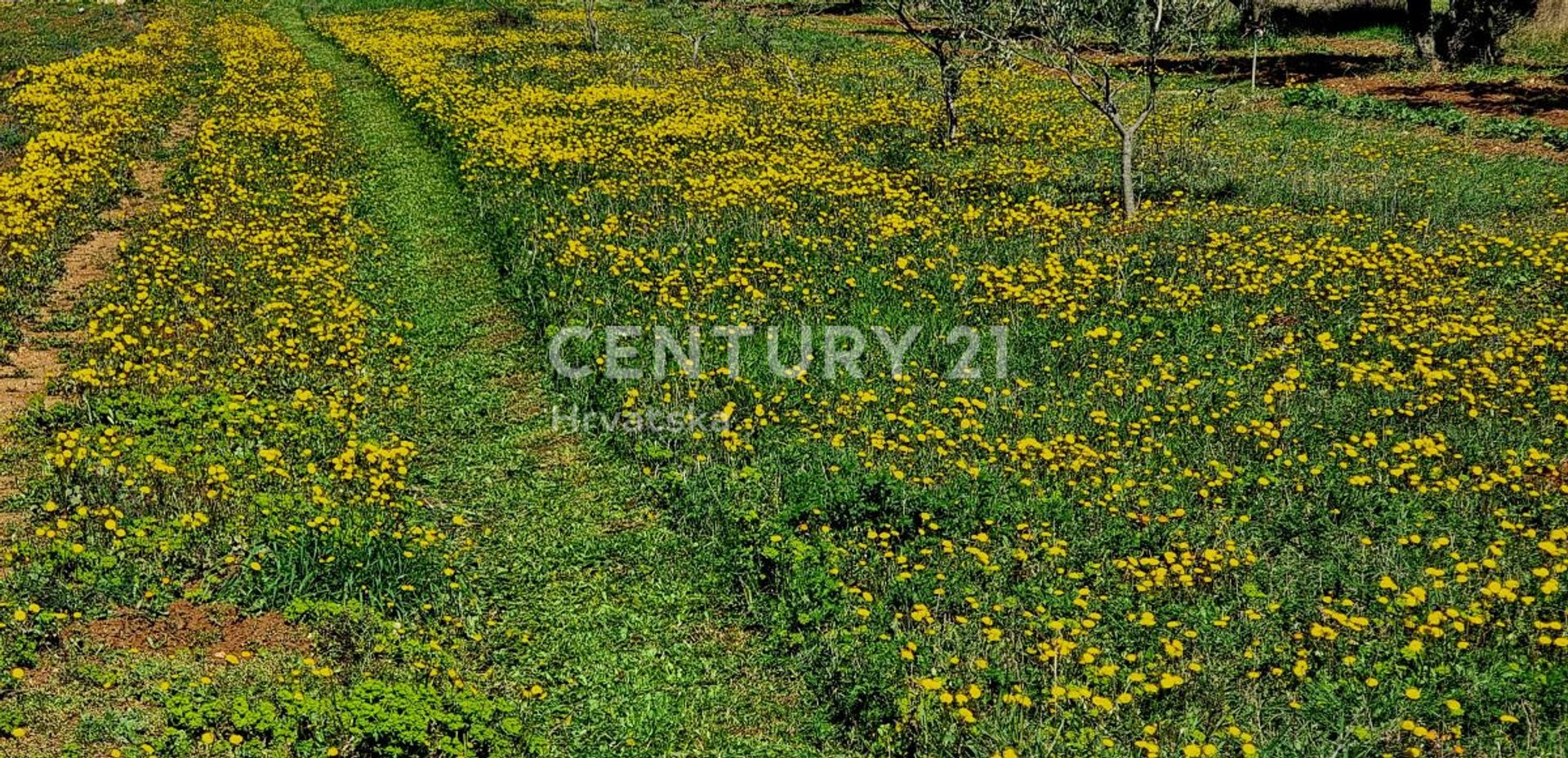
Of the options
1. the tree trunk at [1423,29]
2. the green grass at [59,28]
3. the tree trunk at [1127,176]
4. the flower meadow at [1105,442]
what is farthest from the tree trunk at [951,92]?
the green grass at [59,28]

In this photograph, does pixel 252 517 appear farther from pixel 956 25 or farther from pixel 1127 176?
pixel 956 25

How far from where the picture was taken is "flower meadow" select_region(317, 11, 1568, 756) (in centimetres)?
680

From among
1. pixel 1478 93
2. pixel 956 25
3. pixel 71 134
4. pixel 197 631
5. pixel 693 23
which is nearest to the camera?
pixel 197 631

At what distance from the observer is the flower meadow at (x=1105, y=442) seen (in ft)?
22.3

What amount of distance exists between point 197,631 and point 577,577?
8.66 ft

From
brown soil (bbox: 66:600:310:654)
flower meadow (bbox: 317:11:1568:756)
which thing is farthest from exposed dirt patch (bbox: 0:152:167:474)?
flower meadow (bbox: 317:11:1568:756)

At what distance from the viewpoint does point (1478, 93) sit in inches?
1007

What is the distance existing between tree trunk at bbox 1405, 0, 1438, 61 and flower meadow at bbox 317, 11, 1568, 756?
506 inches

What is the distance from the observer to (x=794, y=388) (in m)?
10.9

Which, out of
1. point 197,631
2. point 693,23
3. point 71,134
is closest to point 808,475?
point 197,631

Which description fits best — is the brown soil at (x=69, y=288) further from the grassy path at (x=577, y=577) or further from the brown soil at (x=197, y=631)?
the brown soil at (x=197, y=631)

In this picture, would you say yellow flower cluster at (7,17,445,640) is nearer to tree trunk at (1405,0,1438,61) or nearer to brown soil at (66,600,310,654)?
brown soil at (66,600,310,654)

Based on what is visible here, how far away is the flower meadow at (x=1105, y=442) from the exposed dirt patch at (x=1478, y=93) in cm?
601

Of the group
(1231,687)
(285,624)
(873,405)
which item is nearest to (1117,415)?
(873,405)
